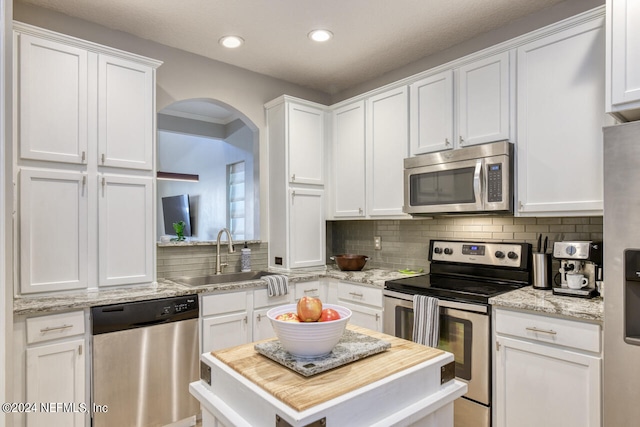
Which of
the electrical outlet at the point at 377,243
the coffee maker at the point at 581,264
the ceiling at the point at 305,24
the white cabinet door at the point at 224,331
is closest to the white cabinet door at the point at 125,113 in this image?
the ceiling at the point at 305,24

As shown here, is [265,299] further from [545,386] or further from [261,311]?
[545,386]

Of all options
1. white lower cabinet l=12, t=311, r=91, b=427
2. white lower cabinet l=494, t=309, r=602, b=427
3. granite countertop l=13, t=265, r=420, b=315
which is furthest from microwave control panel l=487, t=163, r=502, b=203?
white lower cabinet l=12, t=311, r=91, b=427

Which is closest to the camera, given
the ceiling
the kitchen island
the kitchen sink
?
the kitchen island

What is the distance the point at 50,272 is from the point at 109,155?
0.79 metres

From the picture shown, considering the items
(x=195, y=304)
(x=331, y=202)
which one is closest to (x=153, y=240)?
(x=195, y=304)

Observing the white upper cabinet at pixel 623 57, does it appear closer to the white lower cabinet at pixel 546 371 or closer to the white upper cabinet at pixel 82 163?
the white lower cabinet at pixel 546 371

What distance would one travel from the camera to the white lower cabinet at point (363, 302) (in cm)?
285

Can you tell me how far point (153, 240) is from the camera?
8.66 ft

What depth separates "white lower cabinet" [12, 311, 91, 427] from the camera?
1979 millimetres

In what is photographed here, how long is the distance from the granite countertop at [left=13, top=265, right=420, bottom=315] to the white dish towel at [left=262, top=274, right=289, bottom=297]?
1.9 inches

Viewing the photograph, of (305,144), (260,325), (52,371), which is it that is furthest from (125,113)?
(260,325)

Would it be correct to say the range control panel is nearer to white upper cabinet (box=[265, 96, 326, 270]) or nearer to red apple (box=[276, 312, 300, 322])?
white upper cabinet (box=[265, 96, 326, 270])

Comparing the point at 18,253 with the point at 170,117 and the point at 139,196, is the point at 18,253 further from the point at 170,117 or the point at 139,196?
the point at 170,117

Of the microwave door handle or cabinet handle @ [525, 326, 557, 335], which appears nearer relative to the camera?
cabinet handle @ [525, 326, 557, 335]
